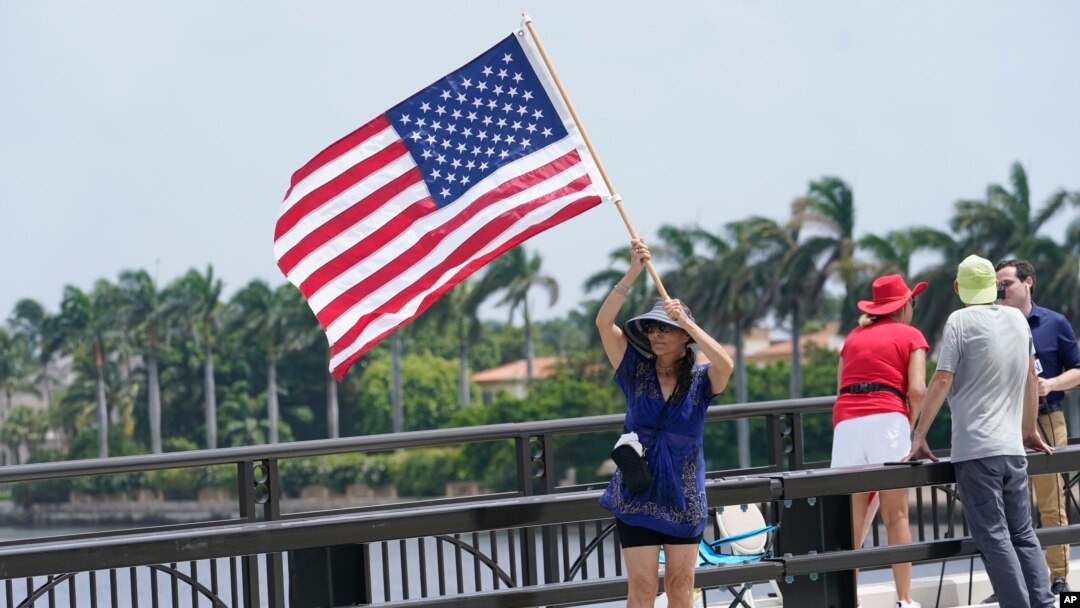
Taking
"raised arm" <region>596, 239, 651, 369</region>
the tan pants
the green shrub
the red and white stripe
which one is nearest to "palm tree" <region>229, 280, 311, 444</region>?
the green shrub

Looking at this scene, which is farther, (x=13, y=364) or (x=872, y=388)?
(x=13, y=364)

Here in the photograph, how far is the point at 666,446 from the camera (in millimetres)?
5266

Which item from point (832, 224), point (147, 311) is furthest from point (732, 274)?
point (147, 311)

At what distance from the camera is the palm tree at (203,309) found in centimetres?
11169

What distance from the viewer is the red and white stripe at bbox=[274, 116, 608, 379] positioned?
21.2 feet

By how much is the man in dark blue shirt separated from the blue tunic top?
2495mm

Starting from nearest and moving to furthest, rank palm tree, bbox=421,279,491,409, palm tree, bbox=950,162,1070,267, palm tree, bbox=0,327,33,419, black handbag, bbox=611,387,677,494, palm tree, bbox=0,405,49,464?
black handbag, bbox=611,387,677,494, palm tree, bbox=950,162,1070,267, palm tree, bbox=421,279,491,409, palm tree, bbox=0,405,49,464, palm tree, bbox=0,327,33,419

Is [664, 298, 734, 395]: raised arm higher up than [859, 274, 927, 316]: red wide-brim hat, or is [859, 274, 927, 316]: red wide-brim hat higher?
[859, 274, 927, 316]: red wide-brim hat

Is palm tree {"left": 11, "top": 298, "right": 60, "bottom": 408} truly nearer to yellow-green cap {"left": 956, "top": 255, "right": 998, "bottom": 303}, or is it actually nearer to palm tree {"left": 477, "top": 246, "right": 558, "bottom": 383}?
palm tree {"left": 477, "top": 246, "right": 558, "bottom": 383}

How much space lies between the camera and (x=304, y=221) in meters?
6.63

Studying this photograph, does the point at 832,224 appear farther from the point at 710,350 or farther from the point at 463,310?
the point at 710,350

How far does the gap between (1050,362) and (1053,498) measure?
2.28 ft

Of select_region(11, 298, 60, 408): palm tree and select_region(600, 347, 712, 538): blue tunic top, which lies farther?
select_region(11, 298, 60, 408): palm tree

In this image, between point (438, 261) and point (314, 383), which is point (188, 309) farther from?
point (438, 261)
